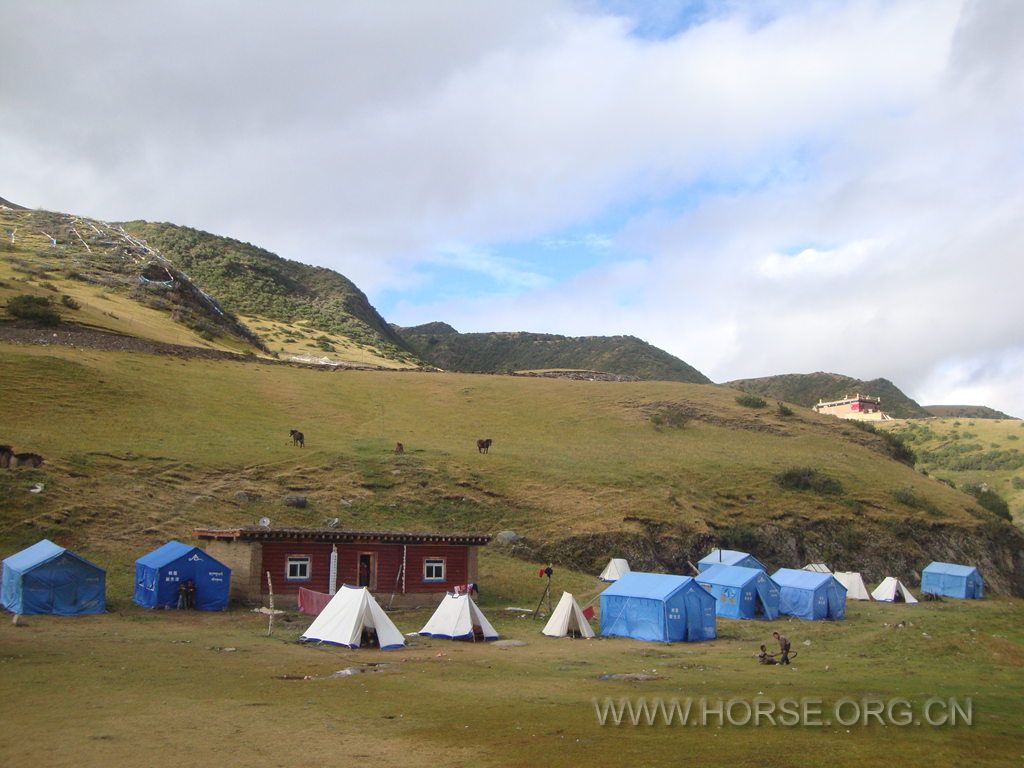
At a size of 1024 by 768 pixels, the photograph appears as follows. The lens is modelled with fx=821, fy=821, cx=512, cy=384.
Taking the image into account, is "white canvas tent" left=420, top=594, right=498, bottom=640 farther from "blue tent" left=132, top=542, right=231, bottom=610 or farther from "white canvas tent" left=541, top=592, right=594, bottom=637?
"blue tent" left=132, top=542, right=231, bottom=610

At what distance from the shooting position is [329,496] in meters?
45.3

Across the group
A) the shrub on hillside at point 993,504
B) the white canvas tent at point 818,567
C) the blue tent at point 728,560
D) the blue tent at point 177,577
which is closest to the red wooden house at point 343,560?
the blue tent at point 177,577

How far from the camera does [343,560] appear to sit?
35.0 m

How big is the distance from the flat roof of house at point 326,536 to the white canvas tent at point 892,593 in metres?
23.9

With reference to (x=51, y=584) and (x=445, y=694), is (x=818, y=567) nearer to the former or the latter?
(x=445, y=694)

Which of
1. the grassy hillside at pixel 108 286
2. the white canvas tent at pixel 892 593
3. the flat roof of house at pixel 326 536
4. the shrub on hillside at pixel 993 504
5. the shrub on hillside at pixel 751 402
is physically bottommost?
the white canvas tent at pixel 892 593

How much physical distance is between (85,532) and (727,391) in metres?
66.9

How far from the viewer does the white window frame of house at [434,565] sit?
120 ft

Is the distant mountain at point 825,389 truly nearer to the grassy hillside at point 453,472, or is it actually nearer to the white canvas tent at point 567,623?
the grassy hillside at point 453,472

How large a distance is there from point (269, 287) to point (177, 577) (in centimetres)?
11687

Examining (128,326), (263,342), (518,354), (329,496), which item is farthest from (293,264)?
(329,496)

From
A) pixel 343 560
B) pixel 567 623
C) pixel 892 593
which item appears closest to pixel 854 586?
pixel 892 593

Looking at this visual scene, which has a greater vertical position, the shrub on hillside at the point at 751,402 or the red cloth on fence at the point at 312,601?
the shrub on hillside at the point at 751,402

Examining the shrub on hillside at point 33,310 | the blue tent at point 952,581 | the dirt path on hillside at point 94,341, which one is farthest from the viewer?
the shrub on hillside at point 33,310
